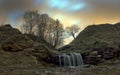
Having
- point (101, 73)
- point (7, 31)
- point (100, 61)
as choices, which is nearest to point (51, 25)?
point (7, 31)

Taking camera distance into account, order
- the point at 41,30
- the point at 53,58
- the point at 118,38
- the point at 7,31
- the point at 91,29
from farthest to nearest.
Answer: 1. the point at 91,29
2. the point at 41,30
3. the point at 118,38
4. the point at 7,31
5. the point at 53,58

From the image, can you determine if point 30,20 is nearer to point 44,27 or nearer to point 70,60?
point 44,27

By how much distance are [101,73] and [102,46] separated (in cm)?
2694

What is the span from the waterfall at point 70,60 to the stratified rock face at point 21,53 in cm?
209

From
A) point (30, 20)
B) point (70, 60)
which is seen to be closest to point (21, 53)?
point (70, 60)

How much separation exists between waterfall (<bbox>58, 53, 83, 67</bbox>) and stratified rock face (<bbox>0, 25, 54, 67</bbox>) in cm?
209

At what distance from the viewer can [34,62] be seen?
48.7 meters

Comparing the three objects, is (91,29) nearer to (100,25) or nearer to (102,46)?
(100,25)

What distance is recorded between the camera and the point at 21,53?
167ft

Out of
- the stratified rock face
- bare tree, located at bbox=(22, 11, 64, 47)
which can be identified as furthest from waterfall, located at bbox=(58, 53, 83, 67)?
bare tree, located at bbox=(22, 11, 64, 47)

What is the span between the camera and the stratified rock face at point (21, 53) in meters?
47.8

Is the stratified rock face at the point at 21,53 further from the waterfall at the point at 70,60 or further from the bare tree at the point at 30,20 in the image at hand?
the bare tree at the point at 30,20

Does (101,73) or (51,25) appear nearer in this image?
(101,73)

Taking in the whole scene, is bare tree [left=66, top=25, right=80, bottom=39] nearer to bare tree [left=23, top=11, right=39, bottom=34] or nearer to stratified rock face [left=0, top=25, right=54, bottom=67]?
bare tree [left=23, top=11, right=39, bottom=34]
